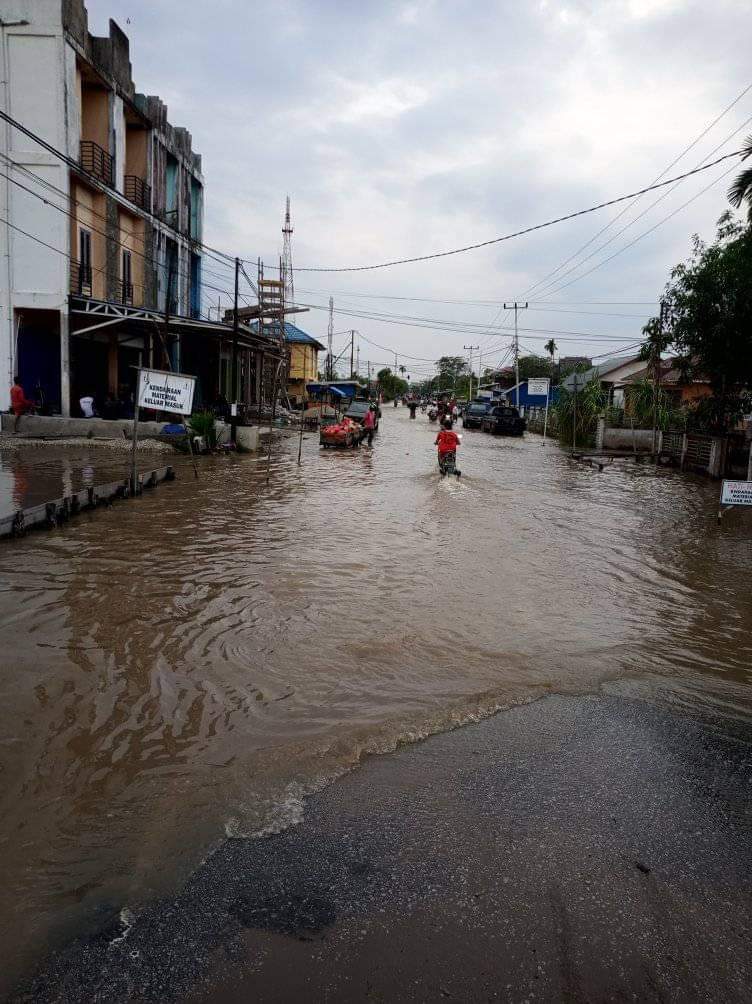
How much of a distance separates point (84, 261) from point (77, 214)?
163 centimetres

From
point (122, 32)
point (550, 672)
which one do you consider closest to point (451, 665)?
point (550, 672)

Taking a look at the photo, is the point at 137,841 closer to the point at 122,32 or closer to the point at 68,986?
the point at 68,986

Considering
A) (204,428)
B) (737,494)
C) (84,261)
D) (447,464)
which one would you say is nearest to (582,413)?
(447,464)

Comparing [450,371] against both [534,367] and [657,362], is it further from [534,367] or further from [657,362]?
[657,362]

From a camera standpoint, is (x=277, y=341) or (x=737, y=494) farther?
(x=277, y=341)

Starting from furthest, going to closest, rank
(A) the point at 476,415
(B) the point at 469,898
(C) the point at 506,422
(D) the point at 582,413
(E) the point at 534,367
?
1. (E) the point at 534,367
2. (A) the point at 476,415
3. (C) the point at 506,422
4. (D) the point at 582,413
5. (B) the point at 469,898

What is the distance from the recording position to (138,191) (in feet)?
92.5

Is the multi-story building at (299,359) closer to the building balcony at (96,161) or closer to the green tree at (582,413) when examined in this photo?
the green tree at (582,413)

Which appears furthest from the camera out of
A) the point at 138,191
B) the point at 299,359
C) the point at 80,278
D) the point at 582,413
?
the point at 299,359

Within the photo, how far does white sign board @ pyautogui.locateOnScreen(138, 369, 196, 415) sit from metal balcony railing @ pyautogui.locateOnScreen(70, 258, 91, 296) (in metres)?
13.0

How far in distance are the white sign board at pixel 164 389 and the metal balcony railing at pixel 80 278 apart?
512 inches

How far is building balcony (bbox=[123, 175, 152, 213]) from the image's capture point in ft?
90.9

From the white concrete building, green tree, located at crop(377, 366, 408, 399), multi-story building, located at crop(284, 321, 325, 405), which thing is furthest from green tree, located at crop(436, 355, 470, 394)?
the white concrete building

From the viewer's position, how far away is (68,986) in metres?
2.54
